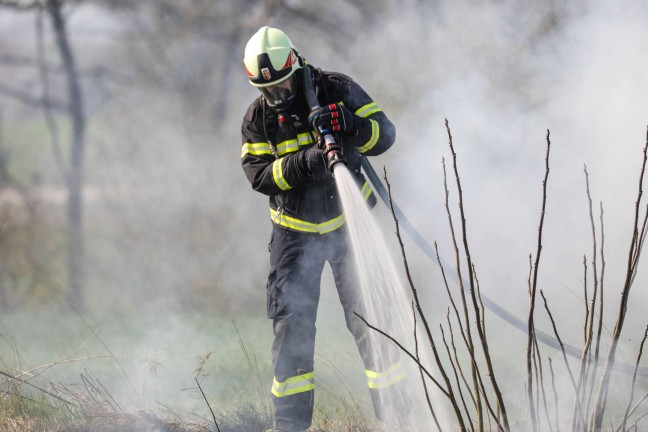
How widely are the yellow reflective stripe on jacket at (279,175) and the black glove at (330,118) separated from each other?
28cm

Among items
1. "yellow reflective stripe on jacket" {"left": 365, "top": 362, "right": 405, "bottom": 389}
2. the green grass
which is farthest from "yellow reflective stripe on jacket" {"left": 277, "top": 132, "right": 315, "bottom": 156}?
"yellow reflective stripe on jacket" {"left": 365, "top": 362, "right": 405, "bottom": 389}

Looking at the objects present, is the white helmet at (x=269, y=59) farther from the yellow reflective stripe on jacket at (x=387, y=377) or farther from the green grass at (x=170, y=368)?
the yellow reflective stripe on jacket at (x=387, y=377)

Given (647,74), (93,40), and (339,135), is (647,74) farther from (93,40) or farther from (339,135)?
(93,40)

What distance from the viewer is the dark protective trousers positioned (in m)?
3.93

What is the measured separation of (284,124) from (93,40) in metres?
4.77

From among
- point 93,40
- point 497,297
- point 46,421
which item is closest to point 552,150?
point 497,297

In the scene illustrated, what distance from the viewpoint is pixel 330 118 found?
3615 mm

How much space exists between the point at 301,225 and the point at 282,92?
663 millimetres

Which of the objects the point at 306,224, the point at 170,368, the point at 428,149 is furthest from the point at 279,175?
the point at 428,149

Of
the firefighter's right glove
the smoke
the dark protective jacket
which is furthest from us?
the smoke

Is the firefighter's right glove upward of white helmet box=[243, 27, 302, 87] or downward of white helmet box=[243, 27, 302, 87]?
downward

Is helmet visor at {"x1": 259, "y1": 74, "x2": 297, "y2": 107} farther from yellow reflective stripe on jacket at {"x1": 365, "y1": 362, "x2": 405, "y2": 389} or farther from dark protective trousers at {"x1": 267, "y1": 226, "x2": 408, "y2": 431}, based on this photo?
yellow reflective stripe on jacket at {"x1": 365, "y1": 362, "x2": 405, "y2": 389}

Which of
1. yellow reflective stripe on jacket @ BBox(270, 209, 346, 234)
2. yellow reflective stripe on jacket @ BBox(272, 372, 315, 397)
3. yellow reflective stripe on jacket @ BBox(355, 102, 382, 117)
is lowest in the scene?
yellow reflective stripe on jacket @ BBox(272, 372, 315, 397)

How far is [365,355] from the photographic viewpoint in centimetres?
397
